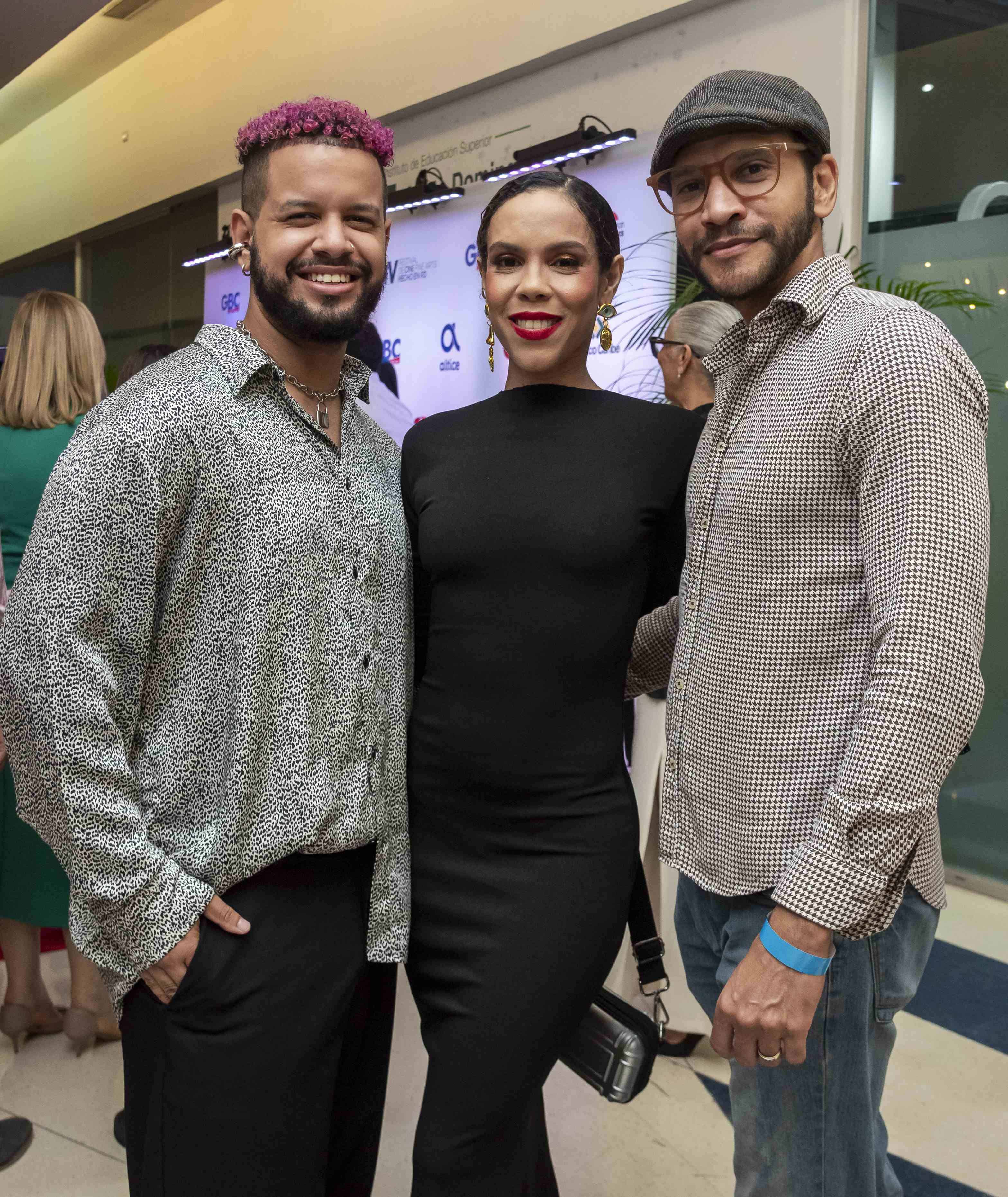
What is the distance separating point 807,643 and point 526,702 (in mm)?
411

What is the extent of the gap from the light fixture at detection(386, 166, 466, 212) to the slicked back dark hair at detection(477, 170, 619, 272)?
451 cm

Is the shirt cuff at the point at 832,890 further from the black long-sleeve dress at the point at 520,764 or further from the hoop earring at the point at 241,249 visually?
the hoop earring at the point at 241,249

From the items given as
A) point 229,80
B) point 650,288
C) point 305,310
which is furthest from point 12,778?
point 229,80

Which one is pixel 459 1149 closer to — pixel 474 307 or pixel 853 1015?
pixel 853 1015

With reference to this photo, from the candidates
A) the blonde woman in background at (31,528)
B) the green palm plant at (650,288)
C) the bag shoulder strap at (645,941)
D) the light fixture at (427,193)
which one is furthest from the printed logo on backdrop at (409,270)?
the bag shoulder strap at (645,941)

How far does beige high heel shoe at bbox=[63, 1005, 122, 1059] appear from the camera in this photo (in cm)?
287

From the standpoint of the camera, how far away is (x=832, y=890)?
1.13 meters

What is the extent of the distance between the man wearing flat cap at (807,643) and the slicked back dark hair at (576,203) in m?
0.11

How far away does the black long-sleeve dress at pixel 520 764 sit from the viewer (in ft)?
4.77

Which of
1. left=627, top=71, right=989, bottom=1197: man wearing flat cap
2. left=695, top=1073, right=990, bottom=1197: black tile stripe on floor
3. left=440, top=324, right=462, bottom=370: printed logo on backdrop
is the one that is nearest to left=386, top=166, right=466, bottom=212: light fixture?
→ left=440, top=324, right=462, bottom=370: printed logo on backdrop

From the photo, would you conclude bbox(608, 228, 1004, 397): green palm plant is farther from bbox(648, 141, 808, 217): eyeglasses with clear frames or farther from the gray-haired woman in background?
bbox(648, 141, 808, 217): eyeglasses with clear frames

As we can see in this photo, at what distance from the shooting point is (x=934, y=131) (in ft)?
12.9

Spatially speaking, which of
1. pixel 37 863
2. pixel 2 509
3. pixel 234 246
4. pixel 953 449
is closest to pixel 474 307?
pixel 2 509

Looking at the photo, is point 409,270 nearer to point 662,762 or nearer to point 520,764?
point 662,762
